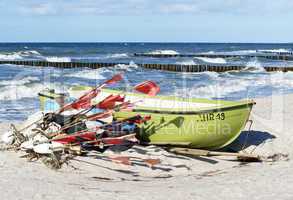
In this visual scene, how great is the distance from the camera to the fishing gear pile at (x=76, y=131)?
9359 mm

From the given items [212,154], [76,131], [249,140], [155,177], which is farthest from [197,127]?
[76,131]

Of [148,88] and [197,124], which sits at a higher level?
[148,88]

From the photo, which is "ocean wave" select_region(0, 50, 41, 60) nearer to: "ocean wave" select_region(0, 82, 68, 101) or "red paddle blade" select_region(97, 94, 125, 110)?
"ocean wave" select_region(0, 82, 68, 101)

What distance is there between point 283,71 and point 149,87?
1045 inches

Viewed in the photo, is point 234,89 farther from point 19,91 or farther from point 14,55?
point 14,55

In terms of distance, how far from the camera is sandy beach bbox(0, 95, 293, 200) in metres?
7.40

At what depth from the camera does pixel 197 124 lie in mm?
10578

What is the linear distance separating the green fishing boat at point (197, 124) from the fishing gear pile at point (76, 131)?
26cm

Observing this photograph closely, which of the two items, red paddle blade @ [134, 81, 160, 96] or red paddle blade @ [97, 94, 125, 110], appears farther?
red paddle blade @ [134, 81, 160, 96]

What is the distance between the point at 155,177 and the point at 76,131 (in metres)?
2.09

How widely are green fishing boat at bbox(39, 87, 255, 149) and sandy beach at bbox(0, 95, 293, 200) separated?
44 centimetres

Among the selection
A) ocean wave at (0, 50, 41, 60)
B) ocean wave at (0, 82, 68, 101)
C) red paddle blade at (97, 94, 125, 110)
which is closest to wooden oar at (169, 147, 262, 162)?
red paddle blade at (97, 94, 125, 110)

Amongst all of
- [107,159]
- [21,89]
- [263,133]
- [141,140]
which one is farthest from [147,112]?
[21,89]

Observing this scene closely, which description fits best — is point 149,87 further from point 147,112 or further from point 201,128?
point 201,128
